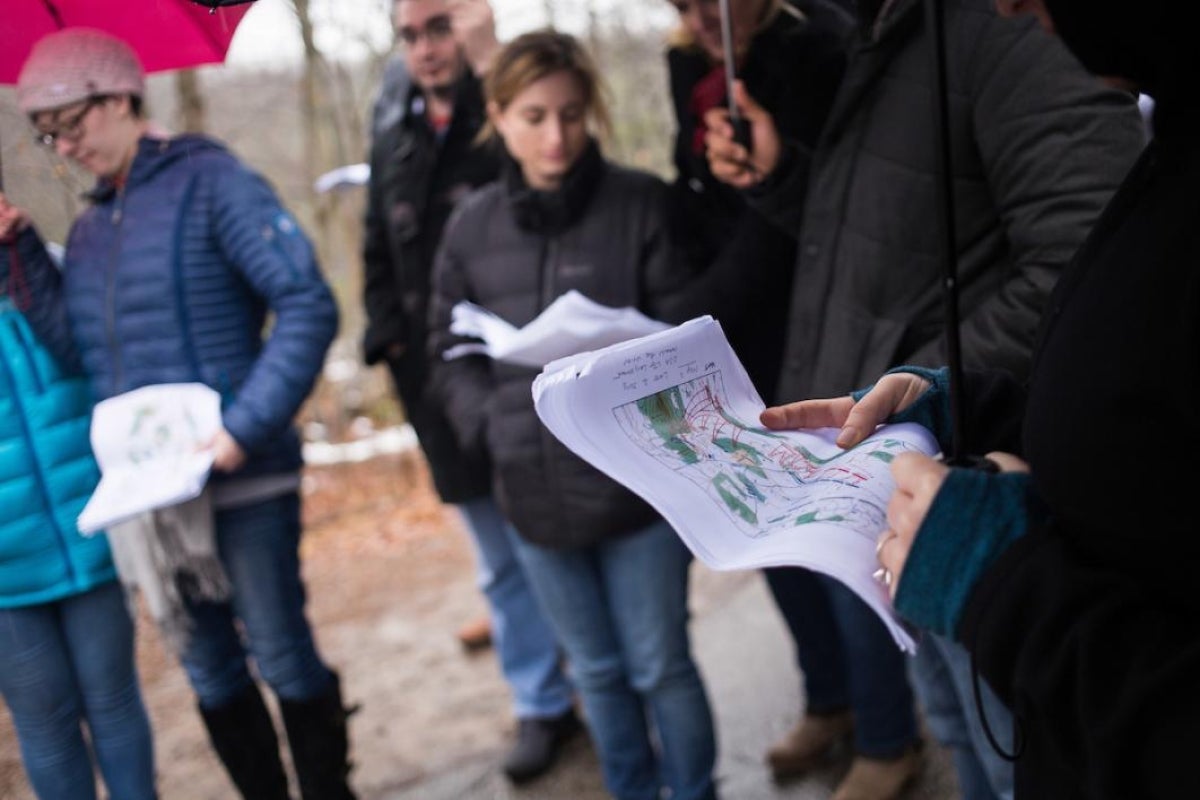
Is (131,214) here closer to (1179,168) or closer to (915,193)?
(915,193)

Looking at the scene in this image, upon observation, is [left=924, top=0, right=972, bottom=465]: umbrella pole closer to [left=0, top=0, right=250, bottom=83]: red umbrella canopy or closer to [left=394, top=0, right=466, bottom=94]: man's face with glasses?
[left=0, top=0, right=250, bottom=83]: red umbrella canopy

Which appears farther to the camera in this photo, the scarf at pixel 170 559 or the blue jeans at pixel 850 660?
the blue jeans at pixel 850 660

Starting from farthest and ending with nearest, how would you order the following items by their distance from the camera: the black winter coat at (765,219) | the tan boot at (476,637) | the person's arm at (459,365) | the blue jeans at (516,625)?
the tan boot at (476,637) < the blue jeans at (516,625) < the person's arm at (459,365) < the black winter coat at (765,219)

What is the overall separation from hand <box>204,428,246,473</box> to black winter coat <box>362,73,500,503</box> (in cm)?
97

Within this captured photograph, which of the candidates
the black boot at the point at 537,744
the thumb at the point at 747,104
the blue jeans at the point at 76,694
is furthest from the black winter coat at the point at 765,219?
the black boot at the point at 537,744

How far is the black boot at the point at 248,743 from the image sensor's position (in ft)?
8.82

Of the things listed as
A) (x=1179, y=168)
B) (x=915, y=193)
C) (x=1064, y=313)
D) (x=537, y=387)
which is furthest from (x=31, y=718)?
(x=1179, y=168)

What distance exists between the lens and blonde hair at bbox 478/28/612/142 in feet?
8.11

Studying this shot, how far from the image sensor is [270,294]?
2.57 metres

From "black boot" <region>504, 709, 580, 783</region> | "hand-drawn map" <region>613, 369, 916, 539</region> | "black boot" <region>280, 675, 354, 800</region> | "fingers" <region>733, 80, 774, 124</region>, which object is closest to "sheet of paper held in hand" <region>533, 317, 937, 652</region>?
"hand-drawn map" <region>613, 369, 916, 539</region>

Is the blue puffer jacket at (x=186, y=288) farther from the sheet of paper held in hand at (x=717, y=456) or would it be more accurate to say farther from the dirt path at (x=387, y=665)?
the sheet of paper held in hand at (x=717, y=456)

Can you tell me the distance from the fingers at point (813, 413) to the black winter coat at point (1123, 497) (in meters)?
0.30

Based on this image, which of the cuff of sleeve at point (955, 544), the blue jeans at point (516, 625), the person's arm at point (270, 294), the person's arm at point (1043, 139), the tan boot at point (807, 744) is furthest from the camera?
the blue jeans at point (516, 625)

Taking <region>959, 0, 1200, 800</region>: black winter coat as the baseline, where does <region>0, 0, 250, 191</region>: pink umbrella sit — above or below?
above
